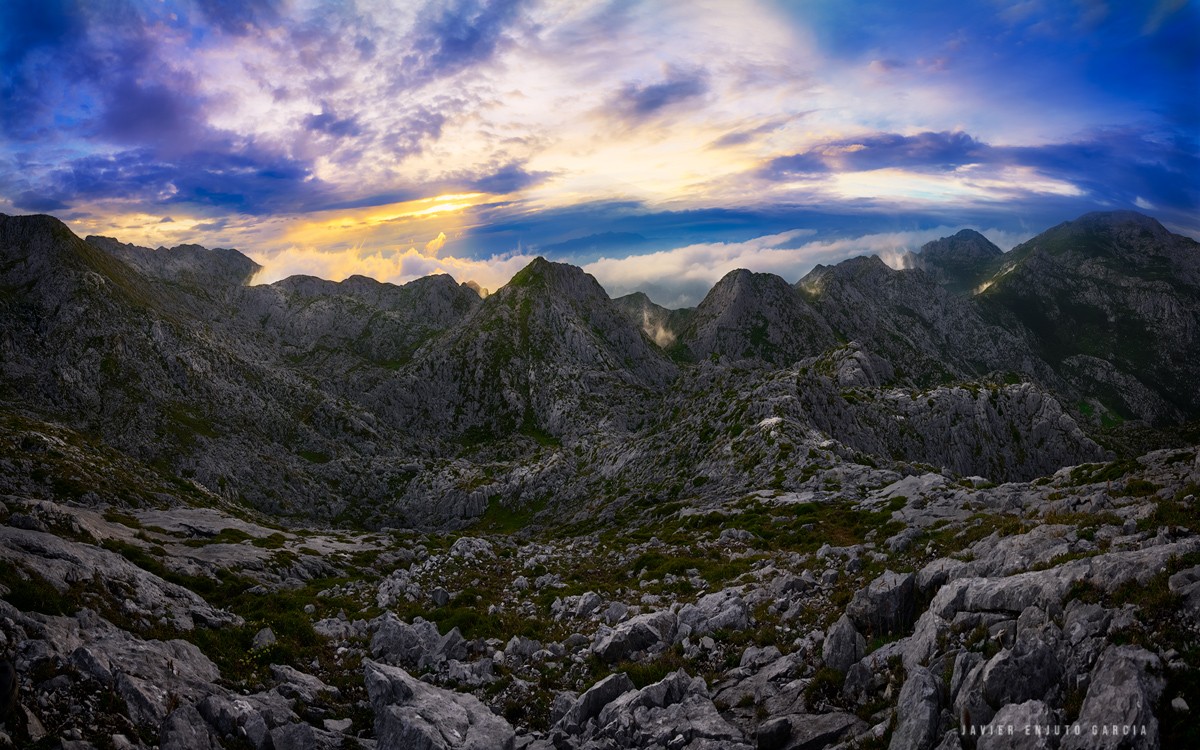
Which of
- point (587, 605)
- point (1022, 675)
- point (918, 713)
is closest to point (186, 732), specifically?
point (587, 605)

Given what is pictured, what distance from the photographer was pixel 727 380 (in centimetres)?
15550

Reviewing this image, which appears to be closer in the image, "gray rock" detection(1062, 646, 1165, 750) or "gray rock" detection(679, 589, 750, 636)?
"gray rock" detection(1062, 646, 1165, 750)

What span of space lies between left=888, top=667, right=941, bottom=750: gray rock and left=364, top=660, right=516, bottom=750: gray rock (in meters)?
12.0

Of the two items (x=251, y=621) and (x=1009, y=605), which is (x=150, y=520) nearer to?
(x=251, y=621)

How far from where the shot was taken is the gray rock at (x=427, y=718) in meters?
17.3

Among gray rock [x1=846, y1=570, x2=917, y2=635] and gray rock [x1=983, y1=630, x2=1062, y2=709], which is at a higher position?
gray rock [x1=983, y1=630, x2=1062, y2=709]

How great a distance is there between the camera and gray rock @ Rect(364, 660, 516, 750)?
56.9ft

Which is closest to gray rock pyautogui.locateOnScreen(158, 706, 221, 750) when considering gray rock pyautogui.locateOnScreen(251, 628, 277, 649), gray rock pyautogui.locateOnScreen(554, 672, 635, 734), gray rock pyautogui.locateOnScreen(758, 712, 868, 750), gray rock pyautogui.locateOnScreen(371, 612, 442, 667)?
gray rock pyautogui.locateOnScreen(251, 628, 277, 649)

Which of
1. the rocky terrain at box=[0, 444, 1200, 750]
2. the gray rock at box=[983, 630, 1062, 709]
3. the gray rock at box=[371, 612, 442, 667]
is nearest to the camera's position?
the gray rock at box=[983, 630, 1062, 709]

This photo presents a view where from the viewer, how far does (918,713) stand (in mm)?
13070

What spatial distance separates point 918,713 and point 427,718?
15.2 meters

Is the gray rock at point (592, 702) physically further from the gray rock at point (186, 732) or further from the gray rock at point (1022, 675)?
the gray rock at point (1022, 675)

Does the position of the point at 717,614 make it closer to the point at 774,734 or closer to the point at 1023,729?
the point at 774,734

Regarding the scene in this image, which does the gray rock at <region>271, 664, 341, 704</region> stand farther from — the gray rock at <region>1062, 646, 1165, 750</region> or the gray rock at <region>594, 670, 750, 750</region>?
the gray rock at <region>1062, 646, 1165, 750</region>
